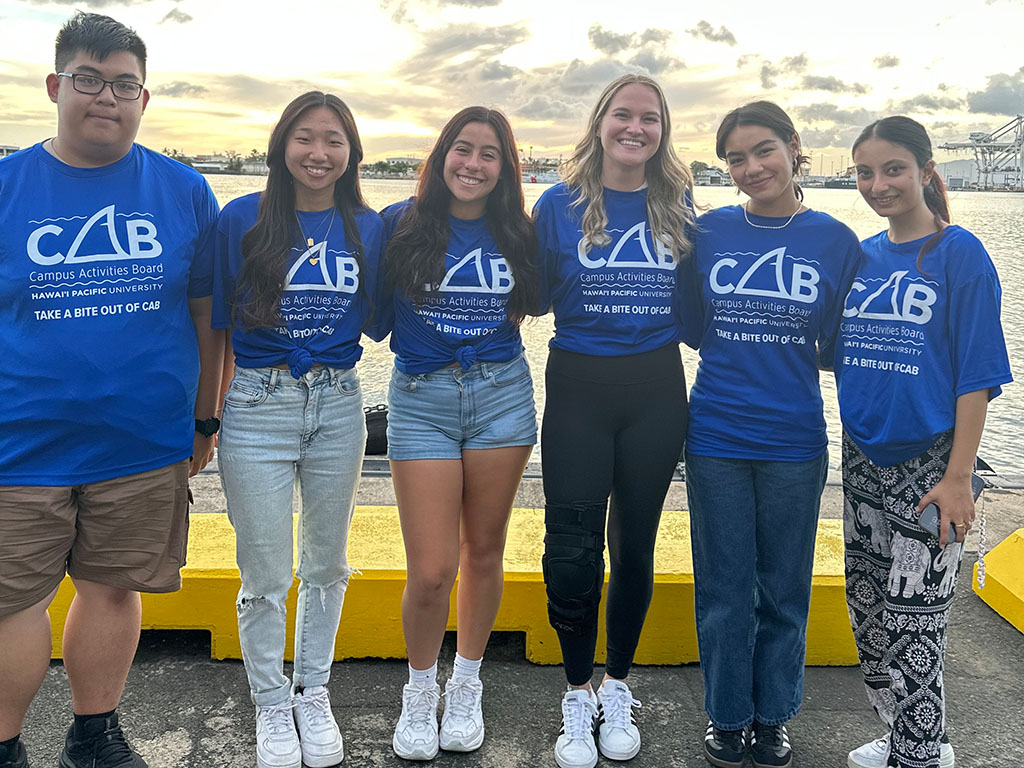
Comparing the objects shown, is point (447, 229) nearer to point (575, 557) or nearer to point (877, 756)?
point (575, 557)

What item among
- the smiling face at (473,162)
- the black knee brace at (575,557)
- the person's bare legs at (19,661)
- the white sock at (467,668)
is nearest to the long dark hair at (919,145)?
the smiling face at (473,162)

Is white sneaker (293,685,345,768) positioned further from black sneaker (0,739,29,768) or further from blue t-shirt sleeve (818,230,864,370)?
blue t-shirt sleeve (818,230,864,370)

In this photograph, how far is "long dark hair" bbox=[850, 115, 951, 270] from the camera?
8.05ft

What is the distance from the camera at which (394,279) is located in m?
2.63

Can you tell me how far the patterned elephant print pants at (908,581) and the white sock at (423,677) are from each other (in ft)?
4.79

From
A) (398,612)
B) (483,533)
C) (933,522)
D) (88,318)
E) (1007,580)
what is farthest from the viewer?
(1007,580)

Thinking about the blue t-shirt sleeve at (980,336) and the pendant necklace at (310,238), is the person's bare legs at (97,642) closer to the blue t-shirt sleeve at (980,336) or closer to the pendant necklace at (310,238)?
the pendant necklace at (310,238)

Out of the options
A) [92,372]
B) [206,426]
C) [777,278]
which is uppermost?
[777,278]

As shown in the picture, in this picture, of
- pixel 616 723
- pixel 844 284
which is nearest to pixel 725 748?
pixel 616 723

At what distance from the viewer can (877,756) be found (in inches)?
104

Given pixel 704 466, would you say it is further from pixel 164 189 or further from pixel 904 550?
pixel 164 189

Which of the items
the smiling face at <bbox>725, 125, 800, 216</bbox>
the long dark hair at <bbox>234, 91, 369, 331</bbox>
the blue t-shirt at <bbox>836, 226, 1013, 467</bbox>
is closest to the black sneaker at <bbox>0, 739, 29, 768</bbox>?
the long dark hair at <bbox>234, 91, 369, 331</bbox>

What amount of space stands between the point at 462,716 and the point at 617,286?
59.9 inches

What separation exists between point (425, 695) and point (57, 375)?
59.4 inches
